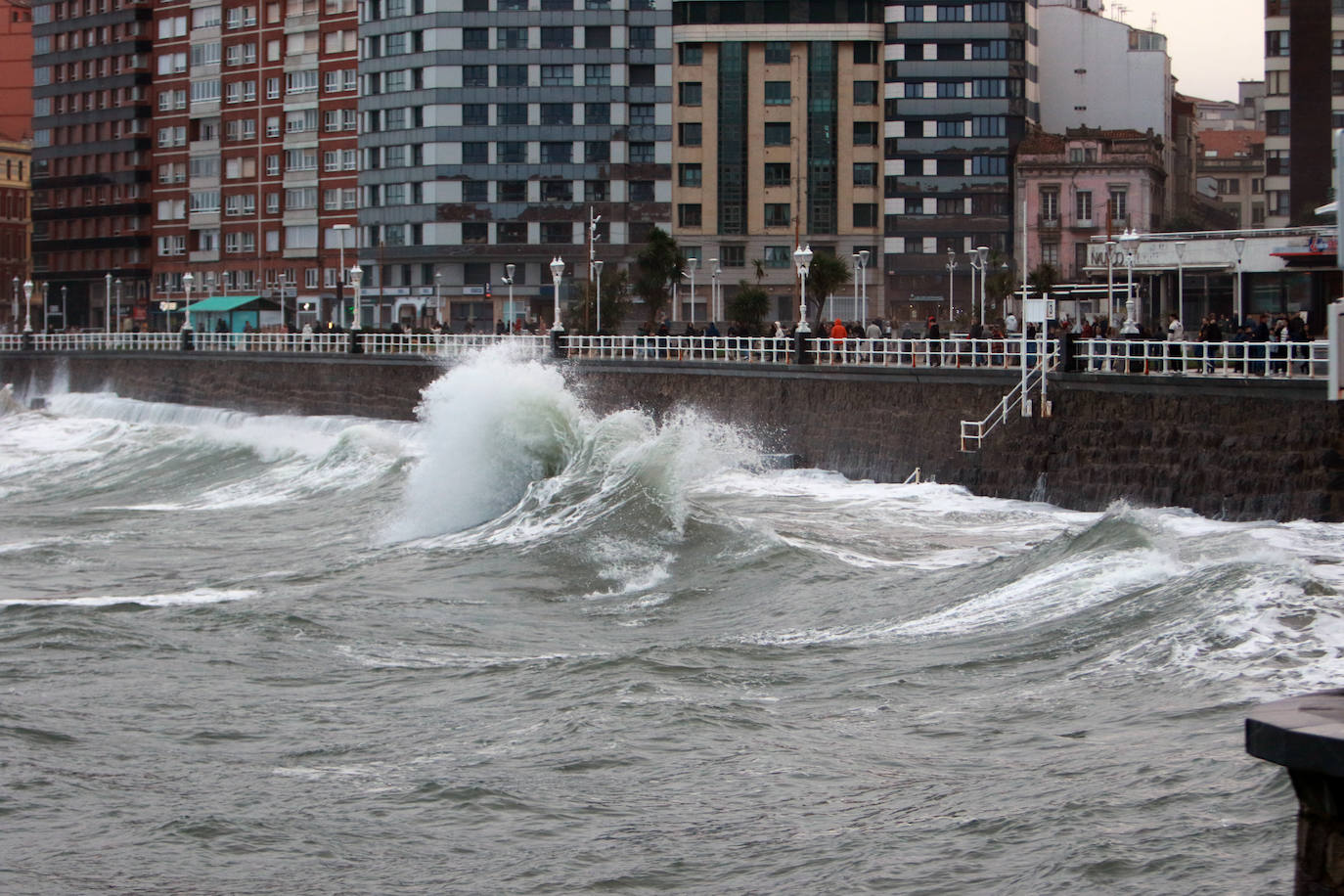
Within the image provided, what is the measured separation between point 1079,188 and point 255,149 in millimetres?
43830

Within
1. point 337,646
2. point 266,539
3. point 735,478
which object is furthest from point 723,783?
point 735,478

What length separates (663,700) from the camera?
15.0 meters

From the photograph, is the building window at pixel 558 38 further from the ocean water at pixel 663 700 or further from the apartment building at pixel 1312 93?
the ocean water at pixel 663 700

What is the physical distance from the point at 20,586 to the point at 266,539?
23.5 ft

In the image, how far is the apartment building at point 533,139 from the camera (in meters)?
89.6

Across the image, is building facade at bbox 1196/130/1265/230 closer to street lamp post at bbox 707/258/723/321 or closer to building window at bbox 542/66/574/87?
street lamp post at bbox 707/258/723/321

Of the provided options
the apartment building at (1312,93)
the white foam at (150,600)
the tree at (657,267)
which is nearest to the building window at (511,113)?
the tree at (657,267)

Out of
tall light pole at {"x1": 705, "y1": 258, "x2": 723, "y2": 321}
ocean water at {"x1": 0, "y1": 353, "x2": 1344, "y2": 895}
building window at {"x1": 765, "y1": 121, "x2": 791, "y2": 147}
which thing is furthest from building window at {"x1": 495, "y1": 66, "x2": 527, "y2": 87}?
ocean water at {"x1": 0, "y1": 353, "x2": 1344, "y2": 895}

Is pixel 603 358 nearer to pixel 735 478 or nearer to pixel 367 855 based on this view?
pixel 735 478

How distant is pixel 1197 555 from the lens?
1995 centimetres

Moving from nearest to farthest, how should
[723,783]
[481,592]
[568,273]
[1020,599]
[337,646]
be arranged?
[723,783]
[337,646]
[1020,599]
[481,592]
[568,273]

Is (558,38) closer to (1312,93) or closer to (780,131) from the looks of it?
(780,131)

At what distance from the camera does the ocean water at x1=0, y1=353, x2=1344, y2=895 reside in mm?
11078

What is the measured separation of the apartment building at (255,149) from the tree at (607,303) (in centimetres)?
2325
